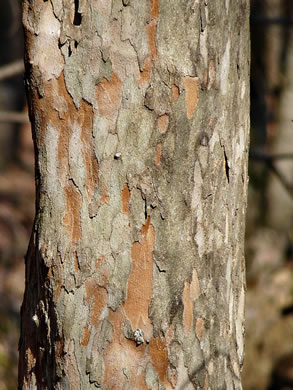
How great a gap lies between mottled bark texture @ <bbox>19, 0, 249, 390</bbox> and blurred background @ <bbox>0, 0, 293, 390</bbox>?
2.25 meters

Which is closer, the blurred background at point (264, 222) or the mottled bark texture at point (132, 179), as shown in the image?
the mottled bark texture at point (132, 179)

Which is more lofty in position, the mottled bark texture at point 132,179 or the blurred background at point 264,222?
the blurred background at point 264,222

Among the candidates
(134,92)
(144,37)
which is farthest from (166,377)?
(144,37)

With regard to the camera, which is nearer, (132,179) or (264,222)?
(132,179)

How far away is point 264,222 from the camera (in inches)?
261

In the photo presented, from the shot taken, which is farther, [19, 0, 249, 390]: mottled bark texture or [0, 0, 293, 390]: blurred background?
[0, 0, 293, 390]: blurred background

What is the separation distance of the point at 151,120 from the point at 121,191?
0.70ft

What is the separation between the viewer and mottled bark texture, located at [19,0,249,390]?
5.63ft

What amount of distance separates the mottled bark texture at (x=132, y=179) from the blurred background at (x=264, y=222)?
2.25 meters

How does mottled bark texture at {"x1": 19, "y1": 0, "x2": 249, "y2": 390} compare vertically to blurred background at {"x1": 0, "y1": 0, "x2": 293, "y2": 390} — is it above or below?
below

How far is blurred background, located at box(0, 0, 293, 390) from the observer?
16.0ft

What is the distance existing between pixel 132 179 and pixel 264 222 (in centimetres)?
504

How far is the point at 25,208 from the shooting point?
8477 mm

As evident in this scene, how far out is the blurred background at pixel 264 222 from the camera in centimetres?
488
